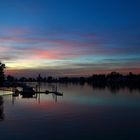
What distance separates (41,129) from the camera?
37.0 meters

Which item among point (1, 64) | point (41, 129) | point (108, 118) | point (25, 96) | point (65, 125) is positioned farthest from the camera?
point (1, 64)

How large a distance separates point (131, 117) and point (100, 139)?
17.9 m

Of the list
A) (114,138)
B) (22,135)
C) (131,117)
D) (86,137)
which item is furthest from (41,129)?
(131,117)

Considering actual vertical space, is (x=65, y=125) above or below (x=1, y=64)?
below

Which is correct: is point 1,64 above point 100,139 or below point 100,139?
above

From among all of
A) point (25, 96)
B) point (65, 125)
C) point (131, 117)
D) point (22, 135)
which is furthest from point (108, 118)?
point (25, 96)

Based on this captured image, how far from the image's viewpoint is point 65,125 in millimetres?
40312

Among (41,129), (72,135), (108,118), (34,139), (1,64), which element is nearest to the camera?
(34,139)

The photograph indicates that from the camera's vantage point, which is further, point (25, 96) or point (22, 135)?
point (25, 96)

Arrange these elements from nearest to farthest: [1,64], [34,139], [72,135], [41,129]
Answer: [34,139] → [72,135] → [41,129] → [1,64]

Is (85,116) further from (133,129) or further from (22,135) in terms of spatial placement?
(22,135)

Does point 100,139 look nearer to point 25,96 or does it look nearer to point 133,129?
point 133,129

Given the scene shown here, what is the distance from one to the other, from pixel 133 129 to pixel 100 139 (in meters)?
7.10

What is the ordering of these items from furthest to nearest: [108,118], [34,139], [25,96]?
1. [25,96]
2. [108,118]
3. [34,139]
